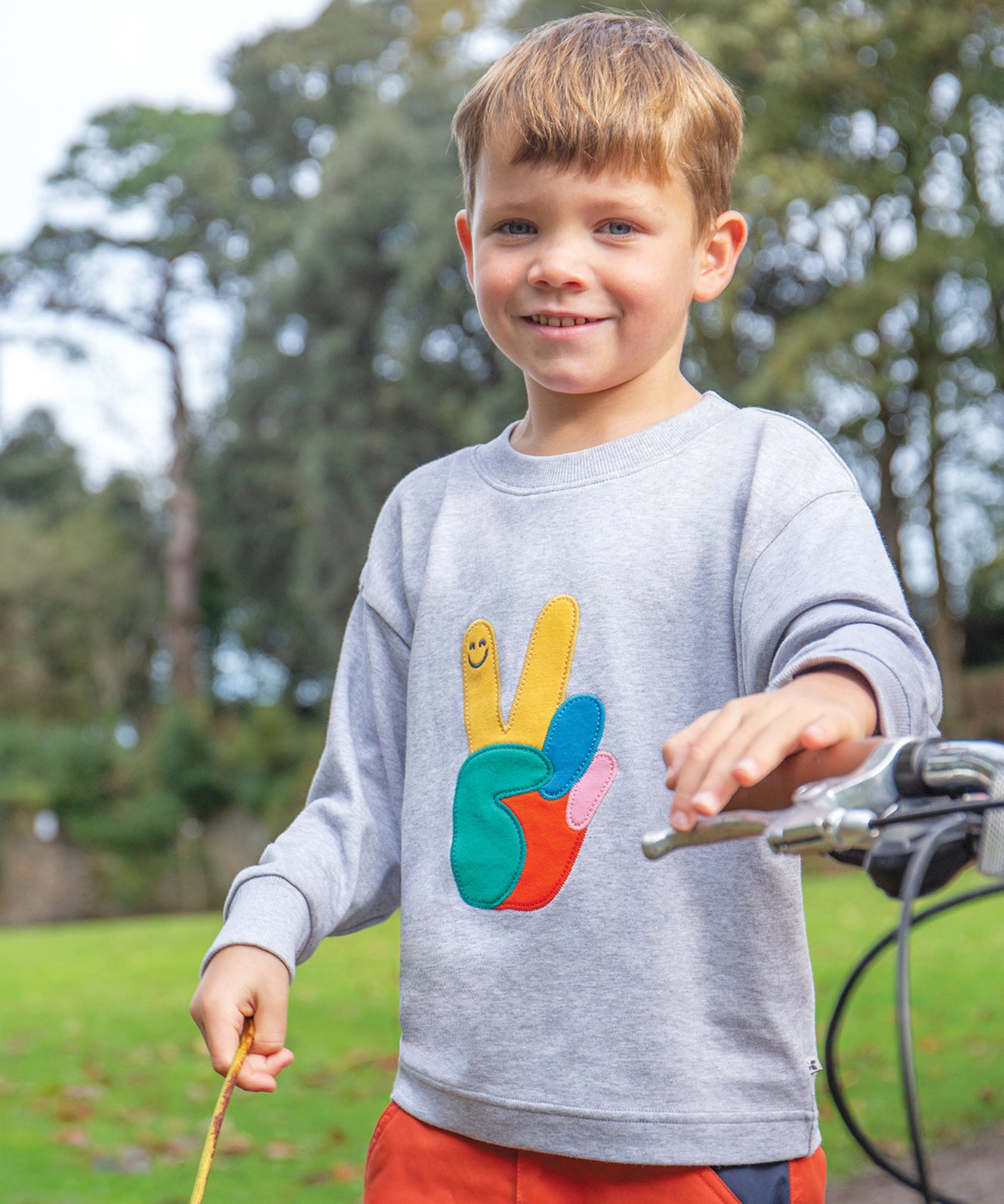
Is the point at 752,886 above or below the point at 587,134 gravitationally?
below

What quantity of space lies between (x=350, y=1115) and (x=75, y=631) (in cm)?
2210

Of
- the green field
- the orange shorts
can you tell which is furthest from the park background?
the orange shorts

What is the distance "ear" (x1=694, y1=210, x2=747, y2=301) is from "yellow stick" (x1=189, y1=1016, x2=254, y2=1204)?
37.6 inches

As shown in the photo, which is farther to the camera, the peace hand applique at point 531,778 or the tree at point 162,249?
the tree at point 162,249

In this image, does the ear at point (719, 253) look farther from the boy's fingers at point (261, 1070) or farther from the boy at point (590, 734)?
the boy's fingers at point (261, 1070)

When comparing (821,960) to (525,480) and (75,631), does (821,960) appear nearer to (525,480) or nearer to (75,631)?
(525,480)

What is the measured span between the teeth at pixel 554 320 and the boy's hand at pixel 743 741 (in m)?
0.68

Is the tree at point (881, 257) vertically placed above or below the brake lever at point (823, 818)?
above

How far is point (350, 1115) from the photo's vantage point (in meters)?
5.85

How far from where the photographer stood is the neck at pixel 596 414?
5.31ft

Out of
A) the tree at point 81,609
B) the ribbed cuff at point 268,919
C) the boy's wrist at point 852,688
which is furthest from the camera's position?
the tree at point 81,609

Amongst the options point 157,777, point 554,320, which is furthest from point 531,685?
point 157,777

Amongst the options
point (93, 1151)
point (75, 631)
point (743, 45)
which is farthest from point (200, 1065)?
point (75, 631)

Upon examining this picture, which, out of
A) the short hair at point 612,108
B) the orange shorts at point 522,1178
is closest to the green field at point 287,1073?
the orange shorts at point 522,1178
